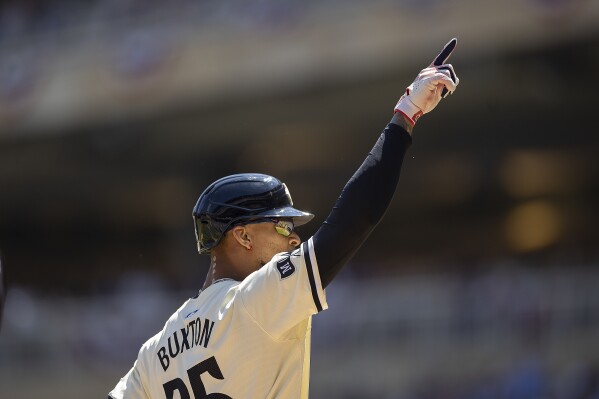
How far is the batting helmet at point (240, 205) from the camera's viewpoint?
321 cm

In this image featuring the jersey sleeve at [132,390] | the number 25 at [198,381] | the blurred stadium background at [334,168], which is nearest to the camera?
the number 25 at [198,381]

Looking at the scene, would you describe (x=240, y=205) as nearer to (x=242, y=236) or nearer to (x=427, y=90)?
(x=242, y=236)

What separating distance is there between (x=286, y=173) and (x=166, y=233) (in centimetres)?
282

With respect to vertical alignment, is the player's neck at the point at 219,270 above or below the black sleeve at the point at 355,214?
above

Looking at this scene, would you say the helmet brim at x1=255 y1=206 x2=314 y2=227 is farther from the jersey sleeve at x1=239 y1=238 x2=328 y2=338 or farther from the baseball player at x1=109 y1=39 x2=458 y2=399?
the jersey sleeve at x1=239 y1=238 x2=328 y2=338

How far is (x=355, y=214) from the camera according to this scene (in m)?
2.77

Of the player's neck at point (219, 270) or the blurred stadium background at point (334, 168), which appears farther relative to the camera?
the blurred stadium background at point (334, 168)

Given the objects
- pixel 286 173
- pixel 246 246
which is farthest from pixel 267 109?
pixel 246 246

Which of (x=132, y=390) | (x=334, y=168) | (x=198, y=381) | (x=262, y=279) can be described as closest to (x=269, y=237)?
(x=262, y=279)

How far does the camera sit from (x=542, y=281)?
11211 millimetres

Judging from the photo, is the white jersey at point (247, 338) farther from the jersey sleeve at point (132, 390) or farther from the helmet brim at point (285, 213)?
the helmet brim at point (285, 213)

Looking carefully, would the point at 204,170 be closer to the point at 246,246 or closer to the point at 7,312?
the point at 7,312

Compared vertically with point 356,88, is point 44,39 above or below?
above

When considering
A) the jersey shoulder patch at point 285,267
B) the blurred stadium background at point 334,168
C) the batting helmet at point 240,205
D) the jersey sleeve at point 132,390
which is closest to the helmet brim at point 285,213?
the batting helmet at point 240,205
